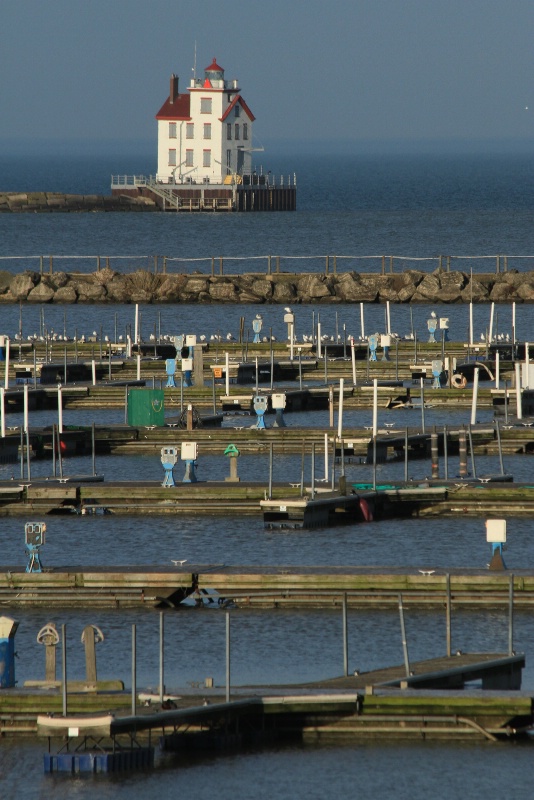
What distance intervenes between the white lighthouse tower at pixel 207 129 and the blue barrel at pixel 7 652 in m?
136

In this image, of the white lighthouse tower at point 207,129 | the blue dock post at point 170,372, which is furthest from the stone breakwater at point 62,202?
the blue dock post at point 170,372

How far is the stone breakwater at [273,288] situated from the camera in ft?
288

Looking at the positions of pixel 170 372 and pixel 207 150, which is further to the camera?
pixel 207 150

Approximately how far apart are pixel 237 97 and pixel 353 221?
18326 mm

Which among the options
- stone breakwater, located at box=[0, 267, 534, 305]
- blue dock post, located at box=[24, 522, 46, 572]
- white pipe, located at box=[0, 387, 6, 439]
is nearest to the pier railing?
stone breakwater, located at box=[0, 267, 534, 305]

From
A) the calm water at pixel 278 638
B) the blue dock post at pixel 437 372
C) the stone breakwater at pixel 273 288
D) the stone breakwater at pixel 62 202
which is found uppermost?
the stone breakwater at pixel 62 202

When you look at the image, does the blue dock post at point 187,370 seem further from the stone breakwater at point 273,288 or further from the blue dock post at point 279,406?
the stone breakwater at point 273,288

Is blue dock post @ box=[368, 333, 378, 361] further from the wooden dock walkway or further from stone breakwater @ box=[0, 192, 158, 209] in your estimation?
stone breakwater @ box=[0, 192, 158, 209]

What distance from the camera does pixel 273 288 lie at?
88.9 m

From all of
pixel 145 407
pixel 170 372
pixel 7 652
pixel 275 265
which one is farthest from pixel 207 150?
pixel 7 652

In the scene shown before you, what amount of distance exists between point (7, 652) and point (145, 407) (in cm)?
2194

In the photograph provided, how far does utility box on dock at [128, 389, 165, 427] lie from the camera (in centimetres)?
4506

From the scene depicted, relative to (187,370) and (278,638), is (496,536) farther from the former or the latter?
(187,370)

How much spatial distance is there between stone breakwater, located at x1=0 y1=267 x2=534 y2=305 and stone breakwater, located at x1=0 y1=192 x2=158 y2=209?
90.0m
